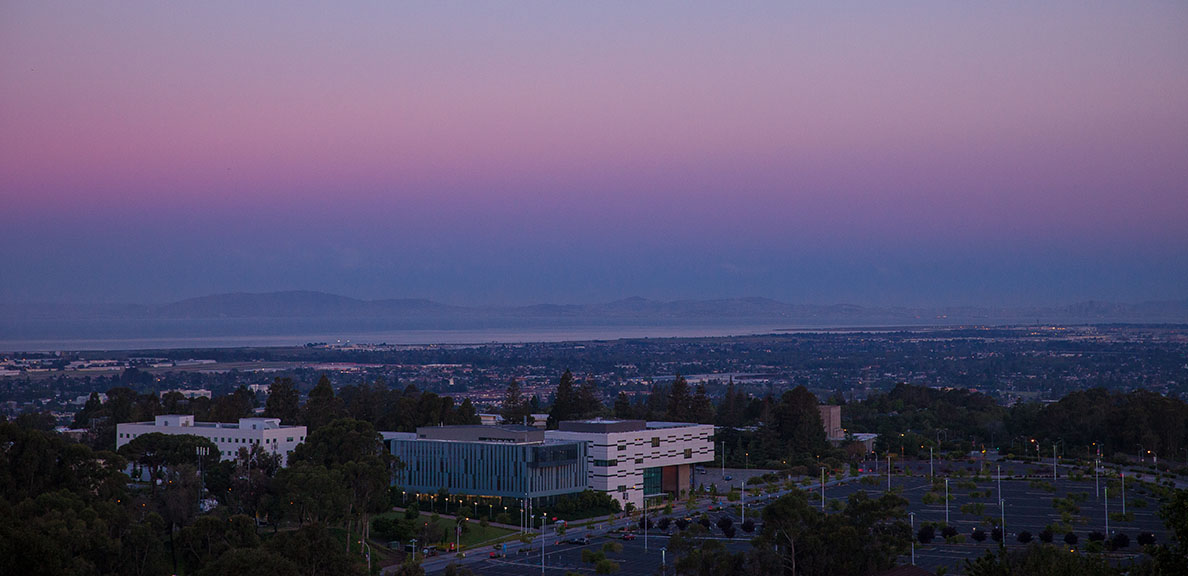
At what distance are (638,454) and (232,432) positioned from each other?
2119 centimetres

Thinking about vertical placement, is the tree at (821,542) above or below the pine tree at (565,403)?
below

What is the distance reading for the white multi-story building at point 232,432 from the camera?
67312 millimetres

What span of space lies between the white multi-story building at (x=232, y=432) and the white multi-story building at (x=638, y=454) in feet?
45.8

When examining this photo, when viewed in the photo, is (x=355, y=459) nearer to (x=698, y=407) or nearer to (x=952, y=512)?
(x=952, y=512)

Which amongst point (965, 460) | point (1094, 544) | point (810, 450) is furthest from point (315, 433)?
point (965, 460)

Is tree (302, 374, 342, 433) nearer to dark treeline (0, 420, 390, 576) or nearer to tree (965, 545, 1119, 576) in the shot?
dark treeline (0, 420, 390, 576)

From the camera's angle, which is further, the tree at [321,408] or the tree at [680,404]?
the tree at [680,404]

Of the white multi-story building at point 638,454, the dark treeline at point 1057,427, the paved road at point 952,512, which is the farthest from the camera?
the dark treeline at point 1057,427

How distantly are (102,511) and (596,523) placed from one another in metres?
24.9

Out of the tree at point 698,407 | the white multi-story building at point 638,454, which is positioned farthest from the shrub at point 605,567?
the tree at point 698,407

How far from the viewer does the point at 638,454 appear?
65.4 meters

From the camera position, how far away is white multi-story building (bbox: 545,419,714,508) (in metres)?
63.9

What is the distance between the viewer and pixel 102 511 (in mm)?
39844

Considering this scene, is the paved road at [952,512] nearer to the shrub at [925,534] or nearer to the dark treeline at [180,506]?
the shrub at [925,534]
